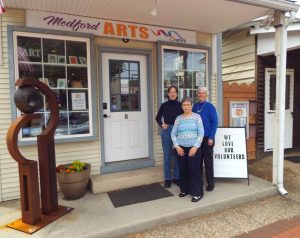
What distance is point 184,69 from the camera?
15.4 ft

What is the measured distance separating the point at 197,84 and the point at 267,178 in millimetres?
2074

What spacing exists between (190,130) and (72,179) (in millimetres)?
1678

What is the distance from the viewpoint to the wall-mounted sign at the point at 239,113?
5242 mm

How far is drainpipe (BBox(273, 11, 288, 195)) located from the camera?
3.76 metres

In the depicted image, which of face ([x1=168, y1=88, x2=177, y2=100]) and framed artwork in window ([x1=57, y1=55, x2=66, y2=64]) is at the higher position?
framed artwork in window ([x1=57, y1=55, x2=66, y2=64])

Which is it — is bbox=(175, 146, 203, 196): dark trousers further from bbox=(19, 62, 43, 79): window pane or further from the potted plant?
bbox=(19, 62, 43, 79): window pane

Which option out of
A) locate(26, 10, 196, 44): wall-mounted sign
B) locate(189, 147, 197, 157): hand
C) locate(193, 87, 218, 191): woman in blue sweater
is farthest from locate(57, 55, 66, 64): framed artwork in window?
locate(189, 147, 197, 157): hand

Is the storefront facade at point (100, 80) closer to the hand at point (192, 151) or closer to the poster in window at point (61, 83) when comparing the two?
the poster in window at point (61, 83)

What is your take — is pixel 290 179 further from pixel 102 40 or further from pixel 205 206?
pixel 102 40

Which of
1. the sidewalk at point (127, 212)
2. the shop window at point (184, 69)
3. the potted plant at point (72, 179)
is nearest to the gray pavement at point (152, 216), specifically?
the sidewalk at point (127, 212)

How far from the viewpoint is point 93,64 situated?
3.90 m

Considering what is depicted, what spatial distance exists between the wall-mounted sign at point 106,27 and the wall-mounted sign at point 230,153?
1.81 metres

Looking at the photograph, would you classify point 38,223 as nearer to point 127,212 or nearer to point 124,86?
point 127,212

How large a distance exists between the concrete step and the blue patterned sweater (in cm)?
92
